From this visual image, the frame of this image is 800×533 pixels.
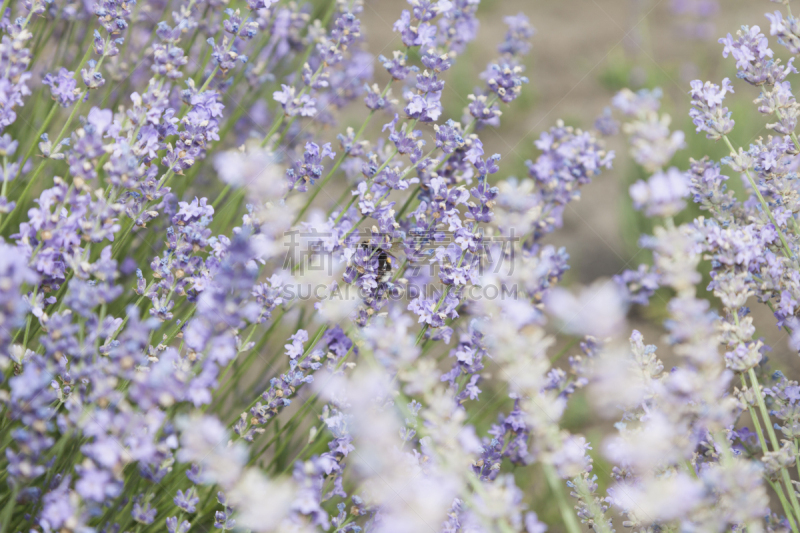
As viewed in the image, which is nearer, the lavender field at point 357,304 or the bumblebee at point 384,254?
the lavender field at point 357,304

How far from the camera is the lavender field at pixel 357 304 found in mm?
818

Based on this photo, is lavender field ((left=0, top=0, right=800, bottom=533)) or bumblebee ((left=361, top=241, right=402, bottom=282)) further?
bumblebee ((left=361, top=241, right=402, bottom=282))

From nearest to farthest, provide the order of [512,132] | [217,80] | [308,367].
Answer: [308,367] < [217,80] < [512,132]

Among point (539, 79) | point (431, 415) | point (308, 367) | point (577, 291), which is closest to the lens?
point (431, 415)

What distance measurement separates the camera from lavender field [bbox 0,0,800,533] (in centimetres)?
82

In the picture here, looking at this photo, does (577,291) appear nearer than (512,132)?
Yes

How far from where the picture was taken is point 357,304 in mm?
1280

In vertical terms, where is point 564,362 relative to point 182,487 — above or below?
above

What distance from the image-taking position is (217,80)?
164 centimetres

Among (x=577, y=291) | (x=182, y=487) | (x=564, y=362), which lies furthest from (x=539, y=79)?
(x=182, y=487)

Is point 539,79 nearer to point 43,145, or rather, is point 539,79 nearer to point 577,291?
point 577,291

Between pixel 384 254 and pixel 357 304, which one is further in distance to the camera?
pixel 384 254

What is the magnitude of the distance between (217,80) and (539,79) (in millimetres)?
2905

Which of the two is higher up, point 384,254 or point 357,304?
point 384,254
